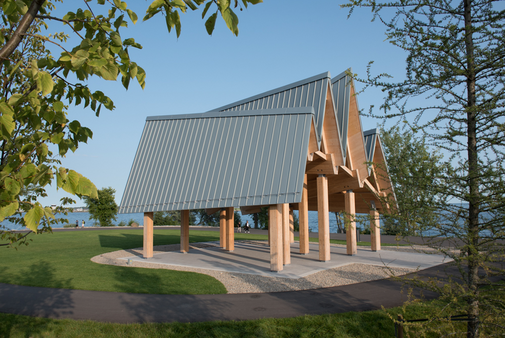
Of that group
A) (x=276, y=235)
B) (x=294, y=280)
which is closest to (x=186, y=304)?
(x=294, y=280)

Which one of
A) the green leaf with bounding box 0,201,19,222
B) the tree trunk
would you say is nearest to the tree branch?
the green leaf with bounding box 0,201,19,222

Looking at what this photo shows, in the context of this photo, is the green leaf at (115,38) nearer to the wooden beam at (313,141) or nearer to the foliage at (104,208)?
the wooden beam at (313,141)

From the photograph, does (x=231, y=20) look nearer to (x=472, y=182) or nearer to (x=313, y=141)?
(x=472, y=182)

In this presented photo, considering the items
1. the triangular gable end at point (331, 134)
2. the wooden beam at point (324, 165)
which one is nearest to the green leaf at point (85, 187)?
the wooden beam at point (324, 165)

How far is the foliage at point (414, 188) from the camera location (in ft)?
14.9

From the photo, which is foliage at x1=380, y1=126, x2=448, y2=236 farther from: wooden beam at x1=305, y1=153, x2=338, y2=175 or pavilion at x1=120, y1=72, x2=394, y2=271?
wooden beam at x1=305, y1=153, x2=338, y2=175

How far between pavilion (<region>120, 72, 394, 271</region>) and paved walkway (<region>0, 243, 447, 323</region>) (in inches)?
123

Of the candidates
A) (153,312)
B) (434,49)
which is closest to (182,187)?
(153,312)

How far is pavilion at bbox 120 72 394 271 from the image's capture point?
13336 millimetres

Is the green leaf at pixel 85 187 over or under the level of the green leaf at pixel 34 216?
over

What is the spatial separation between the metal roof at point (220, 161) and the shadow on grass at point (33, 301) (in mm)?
5450

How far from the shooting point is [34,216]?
222 cm

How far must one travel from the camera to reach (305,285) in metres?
11.3

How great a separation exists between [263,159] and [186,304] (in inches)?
269
